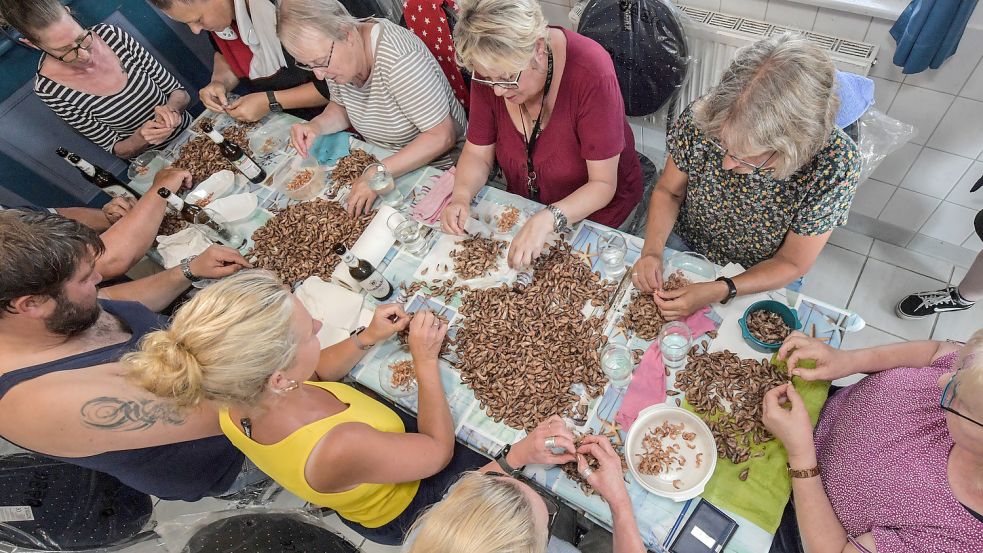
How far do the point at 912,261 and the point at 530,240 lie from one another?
302 cm

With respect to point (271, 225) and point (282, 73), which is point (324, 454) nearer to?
point (271, 225)

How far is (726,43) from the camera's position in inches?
122

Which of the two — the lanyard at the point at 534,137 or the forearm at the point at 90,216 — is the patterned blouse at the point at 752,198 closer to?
the lanyard at the point at 534,137

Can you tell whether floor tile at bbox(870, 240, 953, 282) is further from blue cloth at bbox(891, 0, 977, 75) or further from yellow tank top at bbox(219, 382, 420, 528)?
yellow tank top at bbox(219, 382, 420, 528)

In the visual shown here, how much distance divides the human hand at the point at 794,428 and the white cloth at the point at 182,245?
2.77 metres

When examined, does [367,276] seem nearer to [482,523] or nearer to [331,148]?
[331,148]

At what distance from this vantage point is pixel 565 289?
2217mm

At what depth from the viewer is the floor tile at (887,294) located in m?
3.34

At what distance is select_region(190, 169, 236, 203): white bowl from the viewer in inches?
114

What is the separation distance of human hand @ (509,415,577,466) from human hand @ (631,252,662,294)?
0.67 meters

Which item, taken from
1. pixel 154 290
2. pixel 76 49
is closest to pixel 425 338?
pixel 154 290

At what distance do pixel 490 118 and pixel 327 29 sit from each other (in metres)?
0.88

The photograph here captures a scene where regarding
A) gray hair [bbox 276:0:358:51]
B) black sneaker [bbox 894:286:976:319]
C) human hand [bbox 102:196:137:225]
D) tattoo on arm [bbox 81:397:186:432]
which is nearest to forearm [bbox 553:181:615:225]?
gray hair [bbox 276:0:358:51]

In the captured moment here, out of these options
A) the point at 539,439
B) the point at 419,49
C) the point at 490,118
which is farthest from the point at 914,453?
the point at 419,49
